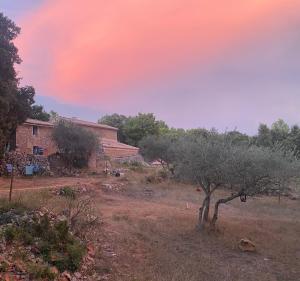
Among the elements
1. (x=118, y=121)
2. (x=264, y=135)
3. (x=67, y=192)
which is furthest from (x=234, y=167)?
(x=118, y=121)

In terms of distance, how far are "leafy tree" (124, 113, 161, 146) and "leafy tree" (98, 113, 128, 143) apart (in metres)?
1.27

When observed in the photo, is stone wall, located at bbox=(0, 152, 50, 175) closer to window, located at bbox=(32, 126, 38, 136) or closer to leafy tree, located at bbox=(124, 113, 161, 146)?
window, located at bbox=(32, 126, 38, 136)

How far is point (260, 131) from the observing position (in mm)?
53750

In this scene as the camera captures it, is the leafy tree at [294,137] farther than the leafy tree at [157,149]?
No

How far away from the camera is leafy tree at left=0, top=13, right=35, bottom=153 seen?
2600 cm

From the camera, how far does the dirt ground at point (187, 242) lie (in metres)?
12.3

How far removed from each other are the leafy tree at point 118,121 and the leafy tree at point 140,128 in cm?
127

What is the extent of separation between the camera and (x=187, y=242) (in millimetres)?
16250

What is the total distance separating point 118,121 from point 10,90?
56030mm

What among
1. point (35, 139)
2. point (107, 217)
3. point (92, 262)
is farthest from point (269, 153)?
point (35, 139)

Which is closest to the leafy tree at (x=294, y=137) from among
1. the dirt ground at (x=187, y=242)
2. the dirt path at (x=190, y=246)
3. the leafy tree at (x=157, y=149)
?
the leafy tree at (x=157, y=149)

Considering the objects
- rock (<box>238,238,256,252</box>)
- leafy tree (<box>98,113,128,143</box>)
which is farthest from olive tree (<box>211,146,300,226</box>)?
leafy tree (<box>98,113,128,143</box>)

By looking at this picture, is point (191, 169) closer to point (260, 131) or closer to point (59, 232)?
point (59, 232)

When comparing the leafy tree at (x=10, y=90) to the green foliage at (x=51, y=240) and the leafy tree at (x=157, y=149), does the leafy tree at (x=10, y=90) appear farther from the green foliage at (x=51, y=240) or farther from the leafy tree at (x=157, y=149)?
the leafy tree at (x=157, y=149)
